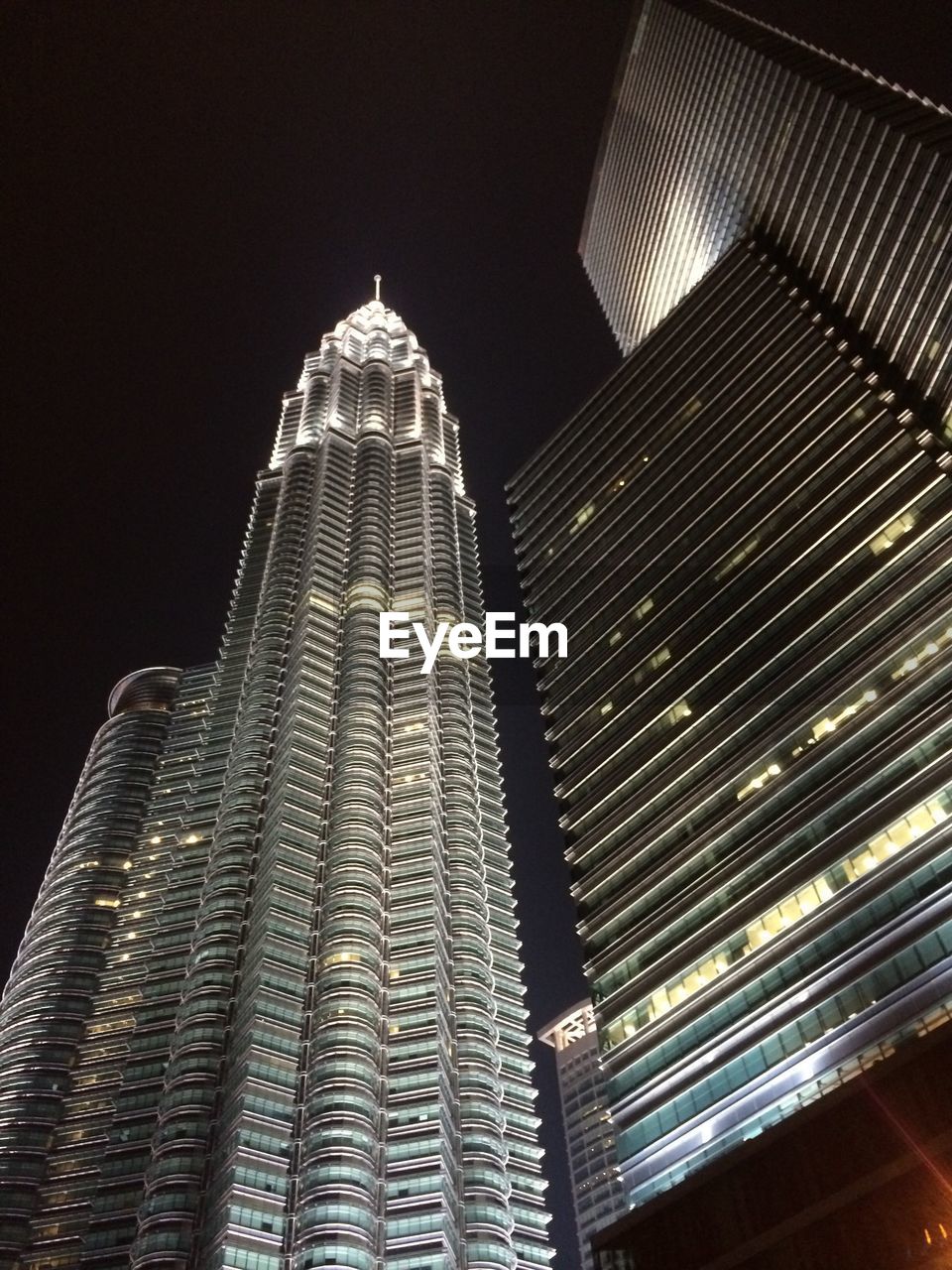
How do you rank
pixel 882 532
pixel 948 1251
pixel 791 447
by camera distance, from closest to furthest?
pixel 948 1251 → pixel 882 532 → pixel 791 447

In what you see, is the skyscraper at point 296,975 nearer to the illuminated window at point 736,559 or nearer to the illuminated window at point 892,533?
the illuminated window at point 736,559

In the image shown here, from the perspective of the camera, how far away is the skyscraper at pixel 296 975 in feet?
361

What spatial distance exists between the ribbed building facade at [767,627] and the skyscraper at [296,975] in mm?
39465

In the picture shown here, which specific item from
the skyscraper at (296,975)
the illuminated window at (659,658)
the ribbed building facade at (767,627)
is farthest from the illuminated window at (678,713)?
the skyscraper at (296,975)

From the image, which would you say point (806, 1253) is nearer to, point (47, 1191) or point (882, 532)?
point (882, 532)

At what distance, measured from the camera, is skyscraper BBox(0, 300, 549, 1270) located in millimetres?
110000

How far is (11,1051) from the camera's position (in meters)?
152

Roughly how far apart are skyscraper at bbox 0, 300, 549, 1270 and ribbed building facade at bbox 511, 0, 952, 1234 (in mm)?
39465

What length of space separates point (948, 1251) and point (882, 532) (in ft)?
179

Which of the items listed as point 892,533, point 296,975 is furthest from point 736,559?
point 296,975

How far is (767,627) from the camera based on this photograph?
9069 cm


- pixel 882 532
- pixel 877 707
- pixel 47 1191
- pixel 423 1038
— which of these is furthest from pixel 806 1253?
pixel 47 1191

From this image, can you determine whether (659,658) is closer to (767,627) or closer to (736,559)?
(736,559)

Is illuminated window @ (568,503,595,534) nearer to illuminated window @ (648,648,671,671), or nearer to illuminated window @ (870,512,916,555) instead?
illuminated window @ (648,648,671,671)
